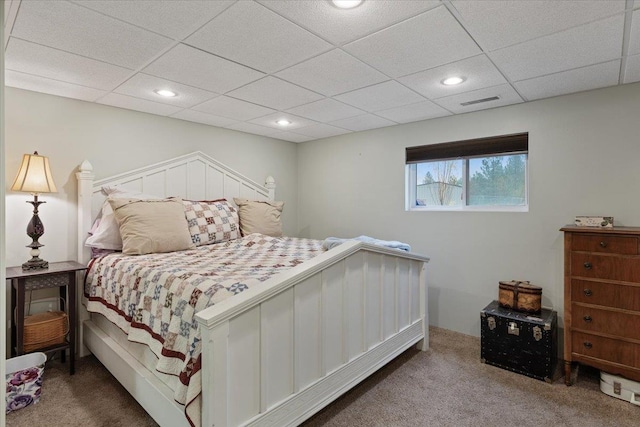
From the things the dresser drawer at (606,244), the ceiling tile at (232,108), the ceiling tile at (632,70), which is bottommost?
the dresser drawer at (606,244)

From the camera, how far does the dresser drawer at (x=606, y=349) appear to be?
216cm

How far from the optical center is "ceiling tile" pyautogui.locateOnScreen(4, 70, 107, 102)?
7.81ft

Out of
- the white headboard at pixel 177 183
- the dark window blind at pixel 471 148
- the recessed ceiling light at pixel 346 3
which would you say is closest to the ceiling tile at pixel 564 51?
the dark window blind at pixel 471 148

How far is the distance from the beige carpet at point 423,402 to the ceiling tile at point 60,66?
6.98 ft

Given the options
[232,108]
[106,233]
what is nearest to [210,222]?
[106,233]

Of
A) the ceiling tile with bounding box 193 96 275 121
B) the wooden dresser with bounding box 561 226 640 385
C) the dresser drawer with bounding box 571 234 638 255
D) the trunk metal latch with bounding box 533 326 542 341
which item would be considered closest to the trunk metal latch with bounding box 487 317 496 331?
the trunk metal latch with bounding box 533 326 542 341

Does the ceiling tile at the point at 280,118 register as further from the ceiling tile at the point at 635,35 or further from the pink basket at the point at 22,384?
the pink basket at the point at 22,384

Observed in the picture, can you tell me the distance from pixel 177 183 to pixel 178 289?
204 cm

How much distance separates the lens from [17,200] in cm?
262

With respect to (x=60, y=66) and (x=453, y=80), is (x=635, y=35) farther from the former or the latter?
(x=60, y=66)

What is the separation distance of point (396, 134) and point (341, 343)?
8.12 feet

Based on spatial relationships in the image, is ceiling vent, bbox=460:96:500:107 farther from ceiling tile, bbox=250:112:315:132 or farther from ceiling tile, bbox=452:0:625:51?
ceiling tile, bbox=250:112:315:132

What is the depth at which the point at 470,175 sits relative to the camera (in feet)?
11.2

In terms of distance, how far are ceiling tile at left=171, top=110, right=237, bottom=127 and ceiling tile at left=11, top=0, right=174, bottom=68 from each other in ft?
4.01
